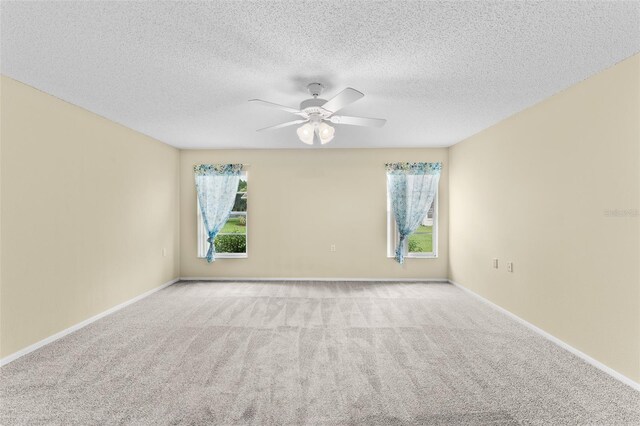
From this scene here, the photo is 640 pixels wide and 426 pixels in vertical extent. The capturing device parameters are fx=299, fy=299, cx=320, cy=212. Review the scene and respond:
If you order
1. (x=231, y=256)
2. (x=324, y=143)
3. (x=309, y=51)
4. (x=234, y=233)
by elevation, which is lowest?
(x=231, y=256)

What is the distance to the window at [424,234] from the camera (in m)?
5.32

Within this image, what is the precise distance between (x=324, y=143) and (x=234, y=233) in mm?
3160

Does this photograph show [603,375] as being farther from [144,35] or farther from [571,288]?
[144,35]

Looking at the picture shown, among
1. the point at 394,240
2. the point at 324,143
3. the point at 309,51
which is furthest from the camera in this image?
the point at 394,240

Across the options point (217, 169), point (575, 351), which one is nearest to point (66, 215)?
point (217, 169)

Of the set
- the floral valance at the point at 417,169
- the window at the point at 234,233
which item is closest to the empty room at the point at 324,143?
the floral valance at the point at 417,169

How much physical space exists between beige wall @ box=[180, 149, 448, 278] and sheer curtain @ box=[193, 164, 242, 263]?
0.82 feet

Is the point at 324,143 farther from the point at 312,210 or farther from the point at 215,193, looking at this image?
the point at 215,193

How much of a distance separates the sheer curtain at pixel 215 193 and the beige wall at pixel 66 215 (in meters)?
0.81

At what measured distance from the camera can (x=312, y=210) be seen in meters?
5.36

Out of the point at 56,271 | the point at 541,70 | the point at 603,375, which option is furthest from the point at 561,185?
the point at 56,271

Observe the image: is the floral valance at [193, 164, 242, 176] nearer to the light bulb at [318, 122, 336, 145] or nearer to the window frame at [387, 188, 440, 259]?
the window frame at [387, 188, 440, 259]

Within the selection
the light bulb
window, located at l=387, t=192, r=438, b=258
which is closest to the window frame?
window, located at l=387, t=192, r=438, b=258

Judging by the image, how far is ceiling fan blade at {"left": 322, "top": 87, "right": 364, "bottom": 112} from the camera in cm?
210
